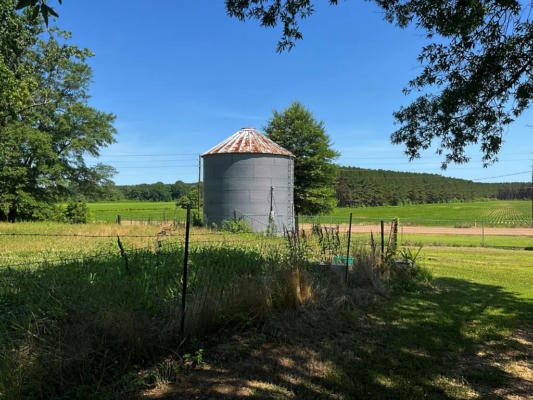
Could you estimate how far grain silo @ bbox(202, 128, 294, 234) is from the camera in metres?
18.2

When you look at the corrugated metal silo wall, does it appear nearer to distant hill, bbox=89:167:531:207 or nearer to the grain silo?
the grain silo

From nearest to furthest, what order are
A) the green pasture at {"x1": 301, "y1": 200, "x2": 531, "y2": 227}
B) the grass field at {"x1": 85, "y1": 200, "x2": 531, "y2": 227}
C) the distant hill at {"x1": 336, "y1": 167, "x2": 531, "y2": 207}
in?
1. the grass field at {"x1": 85, "y1": 200, "x2": 531, "y2": 227}
2. the green pasture at {"x1": 301, "y1": 200, "x2": 531, "y2": 227}
3. the distant hill at {"x1": 336, "y1": 167, "x2": 531, "y2": 207}

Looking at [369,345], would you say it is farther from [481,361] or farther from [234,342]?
[234,342]

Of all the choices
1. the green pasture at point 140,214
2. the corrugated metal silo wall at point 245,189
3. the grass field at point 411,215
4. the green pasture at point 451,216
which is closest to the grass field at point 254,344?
the corrugated metal silo wall at point 245,189

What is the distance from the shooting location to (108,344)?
11.0ft

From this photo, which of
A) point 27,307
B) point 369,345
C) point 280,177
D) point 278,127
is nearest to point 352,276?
point 369,345

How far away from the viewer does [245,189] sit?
18.2 m

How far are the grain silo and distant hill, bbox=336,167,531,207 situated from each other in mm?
77785

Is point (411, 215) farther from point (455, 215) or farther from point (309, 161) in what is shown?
point (309, 161)

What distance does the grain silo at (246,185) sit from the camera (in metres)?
18.2

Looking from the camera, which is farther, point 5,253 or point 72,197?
point 72,197

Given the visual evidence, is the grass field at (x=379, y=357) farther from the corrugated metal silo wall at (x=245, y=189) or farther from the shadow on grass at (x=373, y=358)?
the corrugated metal silo wall at (x=245, y=189)

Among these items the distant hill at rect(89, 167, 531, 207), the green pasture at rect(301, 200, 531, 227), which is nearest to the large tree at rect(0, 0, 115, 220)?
the green pasture at rect(301, 200, 531, 227)

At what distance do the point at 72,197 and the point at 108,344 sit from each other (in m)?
31.2
